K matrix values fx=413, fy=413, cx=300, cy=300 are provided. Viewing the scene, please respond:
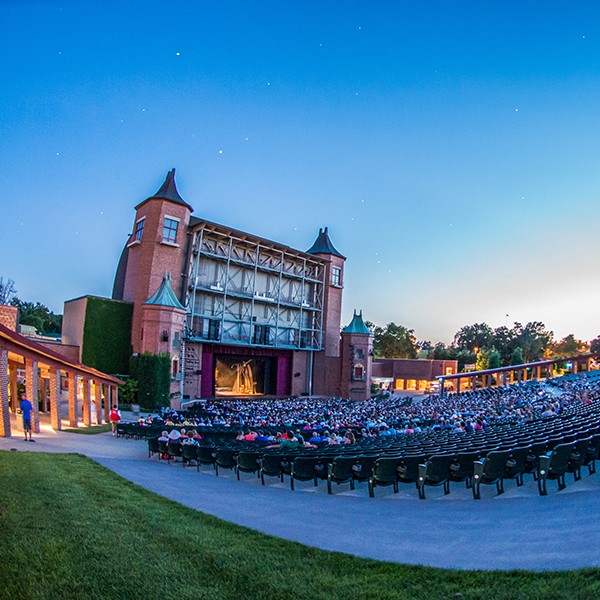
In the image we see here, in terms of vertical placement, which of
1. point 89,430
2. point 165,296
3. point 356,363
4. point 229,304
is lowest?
point 89,430

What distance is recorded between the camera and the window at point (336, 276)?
53084 millimetres

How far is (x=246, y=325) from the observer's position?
1796 inches

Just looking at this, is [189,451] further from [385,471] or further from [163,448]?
[385,471]

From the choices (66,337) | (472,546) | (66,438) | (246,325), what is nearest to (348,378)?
(246,325)

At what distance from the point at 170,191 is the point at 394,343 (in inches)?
2553

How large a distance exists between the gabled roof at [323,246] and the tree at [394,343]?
4105 cm

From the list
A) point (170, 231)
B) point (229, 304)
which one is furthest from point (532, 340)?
point (170, 231)

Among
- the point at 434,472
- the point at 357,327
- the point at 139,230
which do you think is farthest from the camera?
the point at 357,327

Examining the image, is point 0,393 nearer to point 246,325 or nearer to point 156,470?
point 156,470

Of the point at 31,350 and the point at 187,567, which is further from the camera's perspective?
the point at 31,350

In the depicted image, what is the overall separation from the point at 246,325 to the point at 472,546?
136 feet

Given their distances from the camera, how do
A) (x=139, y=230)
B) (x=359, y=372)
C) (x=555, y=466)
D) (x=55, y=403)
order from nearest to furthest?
(x=555, y=466)
(x=55, y=403)
(x=139, y=230)
(x=359, y=372)

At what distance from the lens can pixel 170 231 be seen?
38.7 meters

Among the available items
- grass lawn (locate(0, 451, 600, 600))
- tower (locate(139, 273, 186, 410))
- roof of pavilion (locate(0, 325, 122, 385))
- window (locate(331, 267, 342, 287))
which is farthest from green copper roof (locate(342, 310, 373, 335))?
grass lawn (locate(0, 451, 600, 600))
